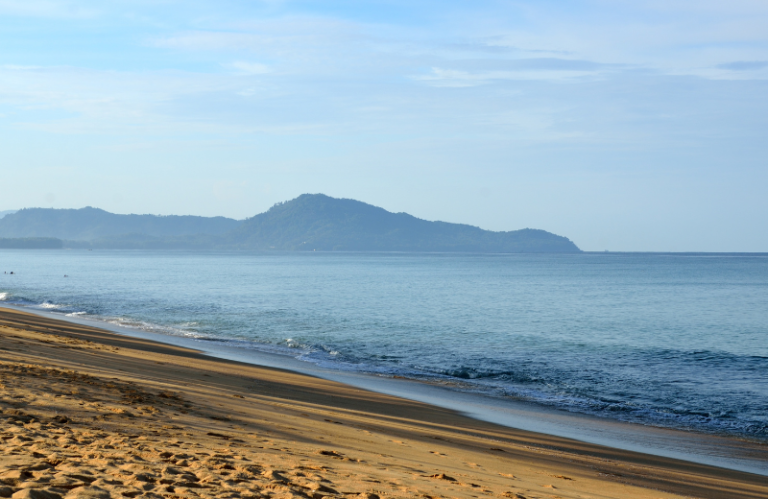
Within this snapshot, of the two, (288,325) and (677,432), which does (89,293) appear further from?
(677,432)

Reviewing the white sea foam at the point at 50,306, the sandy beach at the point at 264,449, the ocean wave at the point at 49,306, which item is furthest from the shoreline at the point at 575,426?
the white sea foam at the point at 50,306

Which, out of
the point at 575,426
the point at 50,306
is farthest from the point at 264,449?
the point at 50,306

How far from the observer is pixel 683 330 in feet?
107

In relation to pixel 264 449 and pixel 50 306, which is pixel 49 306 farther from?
pixel 264 449

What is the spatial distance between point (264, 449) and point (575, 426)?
8.09 m

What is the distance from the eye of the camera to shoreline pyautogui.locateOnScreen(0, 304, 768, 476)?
451 inches

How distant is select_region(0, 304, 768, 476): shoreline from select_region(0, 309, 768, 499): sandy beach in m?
0.79

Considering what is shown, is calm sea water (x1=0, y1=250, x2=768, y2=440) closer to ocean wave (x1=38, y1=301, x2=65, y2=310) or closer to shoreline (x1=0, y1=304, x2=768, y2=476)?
ocean wave (x1=38, y1=301, x2=65, y2=310)

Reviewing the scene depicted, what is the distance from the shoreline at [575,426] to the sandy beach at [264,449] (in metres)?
0.79

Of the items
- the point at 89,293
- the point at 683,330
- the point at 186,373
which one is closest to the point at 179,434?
the point at 186,373

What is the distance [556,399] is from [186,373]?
392 inches

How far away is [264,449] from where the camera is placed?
8023 mm

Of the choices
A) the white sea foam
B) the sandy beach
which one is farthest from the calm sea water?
the sandy beach

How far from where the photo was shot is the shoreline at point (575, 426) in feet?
37.6
